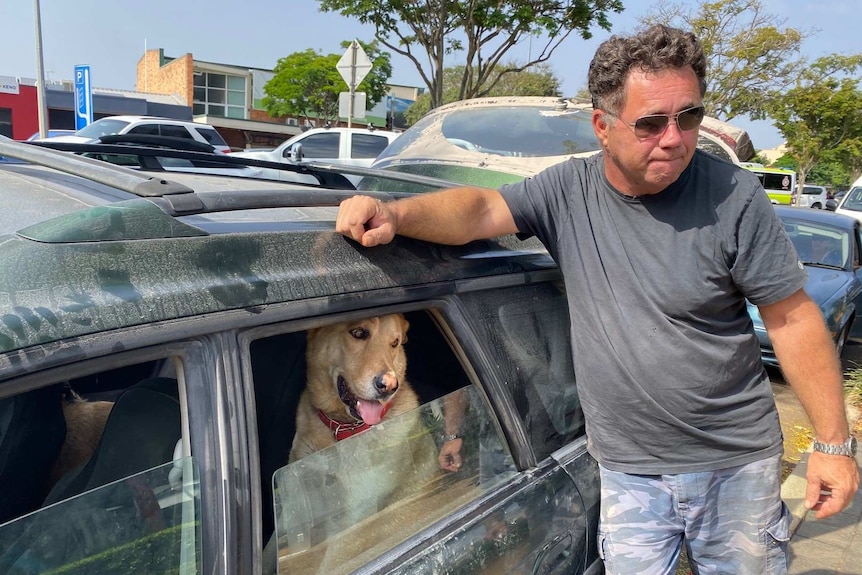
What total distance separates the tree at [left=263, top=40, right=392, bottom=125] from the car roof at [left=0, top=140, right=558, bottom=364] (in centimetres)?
3609

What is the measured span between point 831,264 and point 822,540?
4.38 metres

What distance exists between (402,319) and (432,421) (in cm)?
26

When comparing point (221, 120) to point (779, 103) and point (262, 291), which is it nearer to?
point (779, 103)

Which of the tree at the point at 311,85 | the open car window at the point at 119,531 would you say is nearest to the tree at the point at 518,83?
the tree at the point at 311,85

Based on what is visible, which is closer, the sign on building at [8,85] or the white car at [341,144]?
the white car at [341,144]

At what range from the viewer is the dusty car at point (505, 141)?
4426 millimetres

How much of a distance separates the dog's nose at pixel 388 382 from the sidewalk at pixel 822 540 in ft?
8.62

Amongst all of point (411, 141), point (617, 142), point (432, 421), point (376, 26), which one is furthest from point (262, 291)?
point (376, 26)

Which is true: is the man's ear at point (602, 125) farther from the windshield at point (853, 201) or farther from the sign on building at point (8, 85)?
the sign on building at point (8, 85)

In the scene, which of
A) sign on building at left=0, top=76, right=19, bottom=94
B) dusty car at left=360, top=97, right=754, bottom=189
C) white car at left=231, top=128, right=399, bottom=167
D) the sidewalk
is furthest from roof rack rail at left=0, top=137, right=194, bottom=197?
sign on building at left=0, top=76, right=19, bottom=94

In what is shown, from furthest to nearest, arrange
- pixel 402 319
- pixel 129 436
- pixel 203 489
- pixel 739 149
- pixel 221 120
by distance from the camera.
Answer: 1. pixel 221 120
2. pixel 739 149
3. pixel 402 319
4. pixel 129 436
5. pixel 203 489

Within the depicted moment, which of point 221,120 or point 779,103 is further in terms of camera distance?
point 221,120

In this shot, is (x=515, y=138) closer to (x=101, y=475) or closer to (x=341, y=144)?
(x=101, y=475)

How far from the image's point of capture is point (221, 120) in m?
37.7
